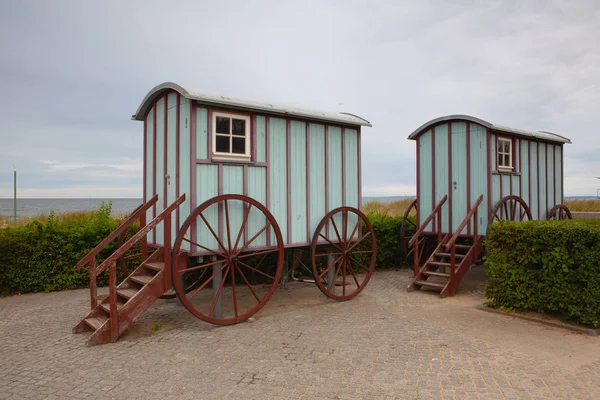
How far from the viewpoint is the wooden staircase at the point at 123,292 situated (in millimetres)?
6340

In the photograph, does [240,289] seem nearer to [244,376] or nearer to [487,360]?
[244,376]

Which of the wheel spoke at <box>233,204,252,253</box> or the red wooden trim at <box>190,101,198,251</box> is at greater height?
the red wooden trim at <box>190,101,198,251</box>

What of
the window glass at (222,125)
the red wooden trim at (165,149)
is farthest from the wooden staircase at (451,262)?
the red wooden trim at (165,149)

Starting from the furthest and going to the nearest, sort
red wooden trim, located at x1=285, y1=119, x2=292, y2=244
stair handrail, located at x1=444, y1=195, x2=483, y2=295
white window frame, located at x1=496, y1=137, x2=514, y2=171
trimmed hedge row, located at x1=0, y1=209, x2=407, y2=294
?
white window frame, located at x1=496, y1=137, x2=514, y2=171 → stair handrail, located at x1=444, y1=195, x2=483, y2=295 → trimmed hedge row, located at x1=0, y1=209, x2=407, y2=294 → red wooden trim, located at x1=285, y1=119, x2=292, y2=244

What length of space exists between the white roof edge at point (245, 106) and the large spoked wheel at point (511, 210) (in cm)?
391

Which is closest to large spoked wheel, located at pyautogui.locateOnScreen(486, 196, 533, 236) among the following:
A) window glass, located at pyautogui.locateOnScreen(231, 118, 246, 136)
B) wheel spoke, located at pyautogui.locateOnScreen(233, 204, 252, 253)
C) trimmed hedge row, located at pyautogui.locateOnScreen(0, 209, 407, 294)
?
wheel spoke, located at pyautogui.locateOnScreen(233, 204, 252, 253)

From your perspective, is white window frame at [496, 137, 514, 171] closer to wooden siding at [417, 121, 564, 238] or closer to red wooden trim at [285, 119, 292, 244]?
wooden siding at [417, 121, 564, 238]

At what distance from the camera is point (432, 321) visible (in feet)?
24.3

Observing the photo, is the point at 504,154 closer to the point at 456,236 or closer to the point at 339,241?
the point at 456,236

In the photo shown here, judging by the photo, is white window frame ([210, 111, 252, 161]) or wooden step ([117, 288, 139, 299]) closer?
wooden step ([117, 288, 139, 299])

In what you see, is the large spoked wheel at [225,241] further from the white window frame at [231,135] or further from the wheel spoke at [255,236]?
the white window frame at [231,135]

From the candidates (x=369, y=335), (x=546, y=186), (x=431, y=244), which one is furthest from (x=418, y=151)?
(x=369, y=335)

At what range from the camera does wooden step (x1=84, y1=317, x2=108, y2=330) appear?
21.5 feet

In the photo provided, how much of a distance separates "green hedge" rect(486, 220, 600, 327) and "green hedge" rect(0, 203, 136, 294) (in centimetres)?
848
